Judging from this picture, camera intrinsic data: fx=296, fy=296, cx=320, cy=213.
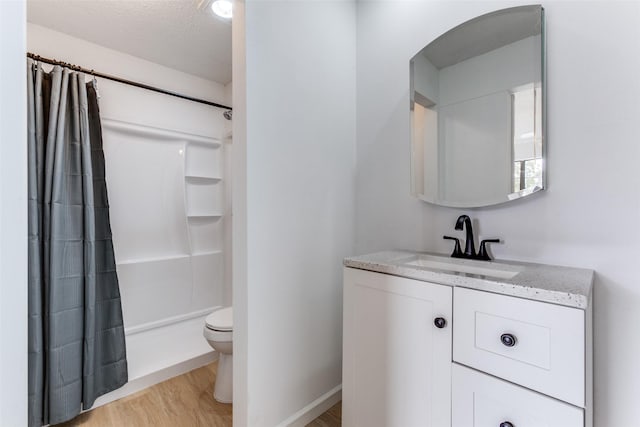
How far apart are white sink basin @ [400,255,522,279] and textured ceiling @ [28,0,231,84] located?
6.12 ft

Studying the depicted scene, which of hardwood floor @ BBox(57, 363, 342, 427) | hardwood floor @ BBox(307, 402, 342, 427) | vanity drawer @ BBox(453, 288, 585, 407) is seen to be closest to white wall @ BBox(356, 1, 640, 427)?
vanity drawer @ BBox(453, 288, 585, 407)

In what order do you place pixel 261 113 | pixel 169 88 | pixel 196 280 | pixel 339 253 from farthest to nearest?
pixel 196 280
pixel 169 88
pixel 339 253
pixel 261 113

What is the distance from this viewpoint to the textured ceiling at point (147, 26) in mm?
Result: 1699

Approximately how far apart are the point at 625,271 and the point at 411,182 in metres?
0.87

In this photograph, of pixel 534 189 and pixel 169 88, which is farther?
pixel 169 88

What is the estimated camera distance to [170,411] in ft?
5.43

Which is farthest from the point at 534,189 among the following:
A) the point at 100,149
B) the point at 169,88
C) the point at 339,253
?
the point at 169,88

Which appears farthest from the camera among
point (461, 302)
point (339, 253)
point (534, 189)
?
point (339, 253)

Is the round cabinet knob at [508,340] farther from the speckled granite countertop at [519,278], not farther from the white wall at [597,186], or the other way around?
the white wall at [597,186]

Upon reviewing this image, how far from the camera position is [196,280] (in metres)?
2.58

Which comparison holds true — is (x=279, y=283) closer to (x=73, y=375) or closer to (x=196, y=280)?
(x=73, y=375)

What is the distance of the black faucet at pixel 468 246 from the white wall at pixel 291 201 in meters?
0.64

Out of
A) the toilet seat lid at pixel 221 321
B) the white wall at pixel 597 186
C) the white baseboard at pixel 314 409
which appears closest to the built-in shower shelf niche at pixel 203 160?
the toilet seat lid at pixel 221 321
